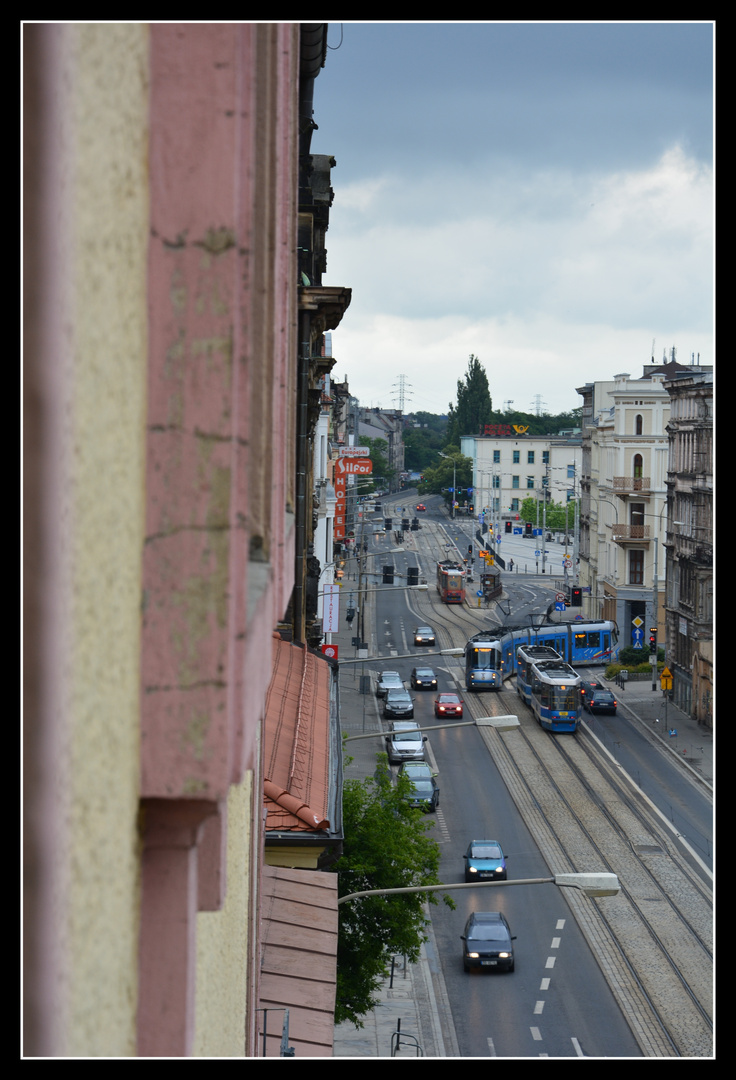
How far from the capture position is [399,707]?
54.3 meters

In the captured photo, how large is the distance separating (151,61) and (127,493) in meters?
0.97

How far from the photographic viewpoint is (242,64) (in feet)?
8.82

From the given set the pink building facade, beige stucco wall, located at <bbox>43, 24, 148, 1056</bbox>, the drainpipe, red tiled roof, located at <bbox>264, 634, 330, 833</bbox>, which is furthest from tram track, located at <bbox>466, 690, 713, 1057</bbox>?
beige stucco wall, located at <bbox>43, 24, 148, 1056</bbox>

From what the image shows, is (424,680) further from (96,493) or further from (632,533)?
(96,493)

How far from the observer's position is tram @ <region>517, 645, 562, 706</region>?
186 ft

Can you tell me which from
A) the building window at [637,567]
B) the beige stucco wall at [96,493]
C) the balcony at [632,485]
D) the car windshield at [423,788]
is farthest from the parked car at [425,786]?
the balcony at [632,485]

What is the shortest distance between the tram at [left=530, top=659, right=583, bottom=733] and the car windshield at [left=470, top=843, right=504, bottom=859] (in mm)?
17613

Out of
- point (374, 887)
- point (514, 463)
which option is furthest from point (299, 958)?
point (514, 463)

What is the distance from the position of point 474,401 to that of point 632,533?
11228 centimetres

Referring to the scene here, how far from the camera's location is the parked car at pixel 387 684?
59.3 metres

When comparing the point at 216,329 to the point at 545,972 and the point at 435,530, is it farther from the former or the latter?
the point at 435,530

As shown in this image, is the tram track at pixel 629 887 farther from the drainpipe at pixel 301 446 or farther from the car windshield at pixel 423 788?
the drainpipe at pixel 301 446

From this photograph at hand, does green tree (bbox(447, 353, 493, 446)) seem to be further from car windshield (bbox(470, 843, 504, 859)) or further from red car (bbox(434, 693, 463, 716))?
car windshield (bbox(470, 843, 504, 859))
